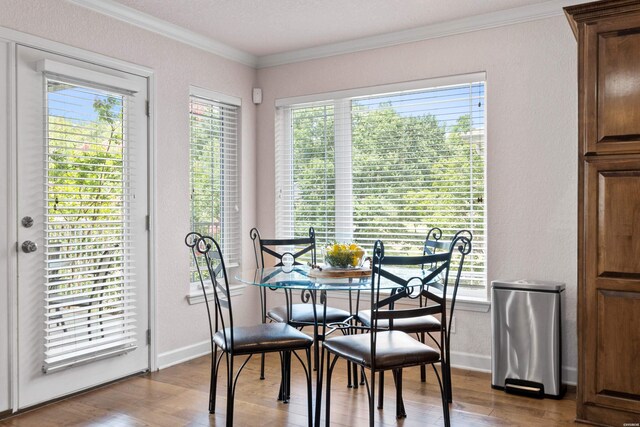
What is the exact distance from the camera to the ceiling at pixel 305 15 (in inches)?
142

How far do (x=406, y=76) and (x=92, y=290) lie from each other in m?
2.77


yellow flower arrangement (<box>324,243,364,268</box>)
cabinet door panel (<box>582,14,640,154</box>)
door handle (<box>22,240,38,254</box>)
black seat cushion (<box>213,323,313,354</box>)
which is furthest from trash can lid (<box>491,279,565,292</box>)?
door handle (<box>22,240,38,254</box>)

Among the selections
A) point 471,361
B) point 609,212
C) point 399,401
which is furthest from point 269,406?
point 609,212

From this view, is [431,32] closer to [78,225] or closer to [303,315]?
[303,315]

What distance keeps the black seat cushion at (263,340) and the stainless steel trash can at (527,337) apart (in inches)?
54.9

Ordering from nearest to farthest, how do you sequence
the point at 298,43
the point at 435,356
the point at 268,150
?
the point at 435,356
the point at 298,43
the point at 268,150

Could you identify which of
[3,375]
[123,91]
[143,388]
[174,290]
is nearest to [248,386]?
[143,388]

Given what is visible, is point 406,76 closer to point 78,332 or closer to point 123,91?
point 123,91

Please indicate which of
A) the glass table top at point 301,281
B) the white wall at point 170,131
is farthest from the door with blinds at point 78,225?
the glass table top at point 301,281

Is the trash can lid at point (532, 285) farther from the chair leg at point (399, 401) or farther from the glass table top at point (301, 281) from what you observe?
the chair leg at point (399, 401)

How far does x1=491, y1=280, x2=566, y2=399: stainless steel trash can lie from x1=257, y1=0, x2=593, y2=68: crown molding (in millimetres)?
1825

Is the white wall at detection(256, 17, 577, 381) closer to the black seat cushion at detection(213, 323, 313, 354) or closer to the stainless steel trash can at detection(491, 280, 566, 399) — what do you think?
the stainless steel trash can at detection(491, 280, 566, 399)

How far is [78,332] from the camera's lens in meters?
3.37

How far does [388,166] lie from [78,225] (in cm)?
233
